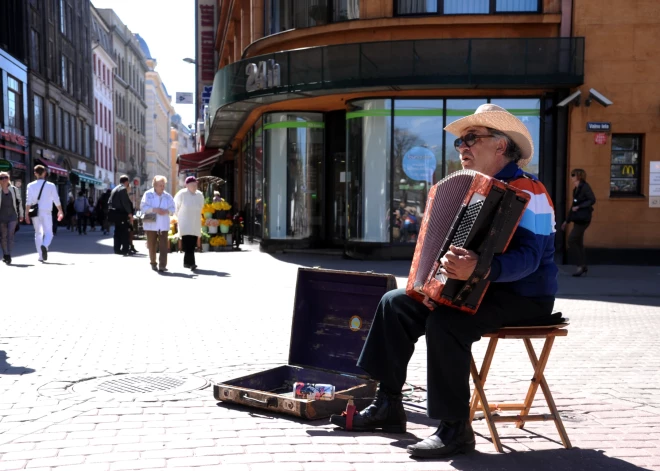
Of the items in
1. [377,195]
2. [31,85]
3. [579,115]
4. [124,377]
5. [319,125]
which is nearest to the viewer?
[124,377]

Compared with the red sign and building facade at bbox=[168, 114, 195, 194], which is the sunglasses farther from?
building facade at bbox=[168, 114, 195, 194]

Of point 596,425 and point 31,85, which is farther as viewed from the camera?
point 31,85

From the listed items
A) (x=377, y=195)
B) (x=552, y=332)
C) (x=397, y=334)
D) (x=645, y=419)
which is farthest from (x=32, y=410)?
(x=377, y=195)

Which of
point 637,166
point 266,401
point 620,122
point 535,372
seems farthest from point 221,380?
point 637,166

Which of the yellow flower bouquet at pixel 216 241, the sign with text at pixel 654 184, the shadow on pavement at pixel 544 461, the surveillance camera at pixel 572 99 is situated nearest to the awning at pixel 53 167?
the yellow flower bouquet at pixel 216 241

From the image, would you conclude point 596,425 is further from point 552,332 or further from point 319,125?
point 319,125

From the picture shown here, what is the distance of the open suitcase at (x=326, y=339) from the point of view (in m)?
Result: 5.07

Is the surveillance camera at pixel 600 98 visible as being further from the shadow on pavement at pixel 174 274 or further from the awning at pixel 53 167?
the awning at pixel 53 167

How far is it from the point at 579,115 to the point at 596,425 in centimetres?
1287

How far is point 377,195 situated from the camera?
17.7 metres

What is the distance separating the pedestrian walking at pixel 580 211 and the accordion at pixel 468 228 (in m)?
10.8

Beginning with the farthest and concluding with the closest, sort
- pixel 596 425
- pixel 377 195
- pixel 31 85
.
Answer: pixel 31 85
pixel 377 195
pixel 596 425

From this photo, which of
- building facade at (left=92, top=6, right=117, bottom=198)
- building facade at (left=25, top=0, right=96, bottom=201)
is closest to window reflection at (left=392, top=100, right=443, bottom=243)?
building facade at (left=25, top=0, right=96, bottom=201)

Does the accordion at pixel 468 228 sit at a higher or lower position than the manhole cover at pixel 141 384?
higher
